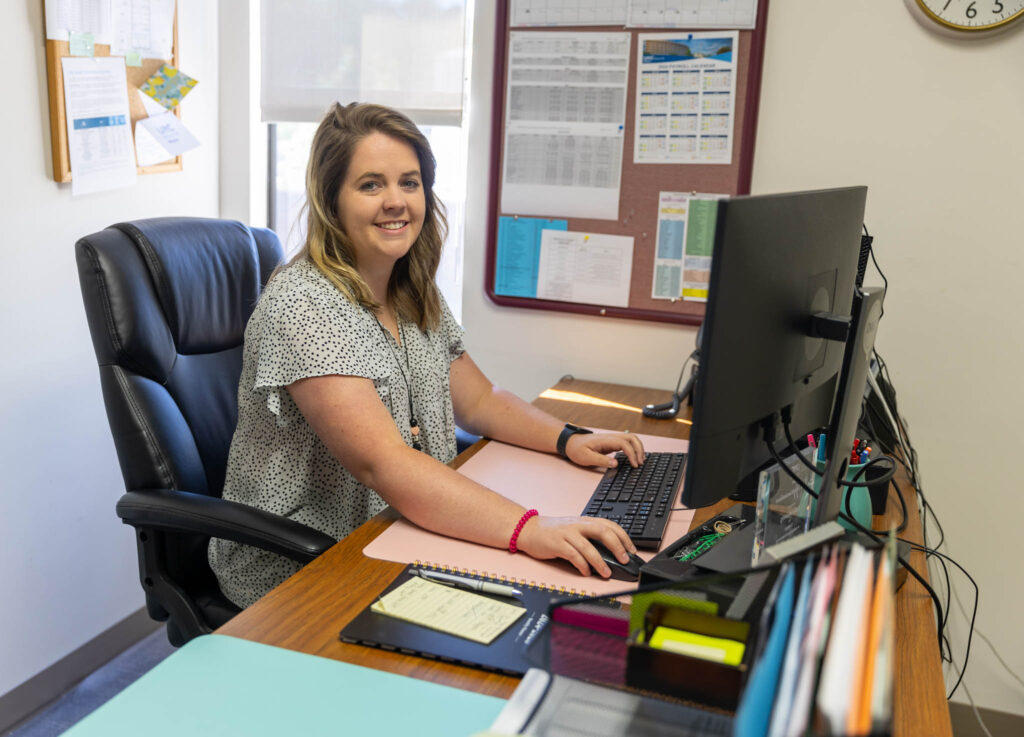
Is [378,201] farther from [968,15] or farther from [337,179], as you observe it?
[968,15]

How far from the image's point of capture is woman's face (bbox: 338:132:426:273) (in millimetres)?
1601

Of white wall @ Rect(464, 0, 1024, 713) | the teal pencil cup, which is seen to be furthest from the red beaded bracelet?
white wall @ Rect(464, 0, 1024, 713)

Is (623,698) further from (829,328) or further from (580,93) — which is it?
(580,93)

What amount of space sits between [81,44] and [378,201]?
922mm

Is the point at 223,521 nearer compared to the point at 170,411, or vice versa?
the point at 223,521

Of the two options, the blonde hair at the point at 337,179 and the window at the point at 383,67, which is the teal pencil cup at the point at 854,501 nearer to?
the blonde hair at the point at 337,179

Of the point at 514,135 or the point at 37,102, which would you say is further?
the point at 514,135

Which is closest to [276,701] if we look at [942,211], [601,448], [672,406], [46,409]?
[601,448]

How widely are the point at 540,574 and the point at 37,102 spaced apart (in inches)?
60.8

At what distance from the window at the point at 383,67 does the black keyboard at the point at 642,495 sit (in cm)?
102

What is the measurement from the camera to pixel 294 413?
152cm

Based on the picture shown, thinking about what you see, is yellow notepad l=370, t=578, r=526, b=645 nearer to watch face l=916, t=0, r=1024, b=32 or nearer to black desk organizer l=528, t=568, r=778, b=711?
black desk organizer l=528, t=568, r=778, b=711

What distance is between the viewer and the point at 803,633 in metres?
0.60

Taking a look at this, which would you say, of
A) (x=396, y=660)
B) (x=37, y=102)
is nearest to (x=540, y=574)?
(x=396, y=660)
